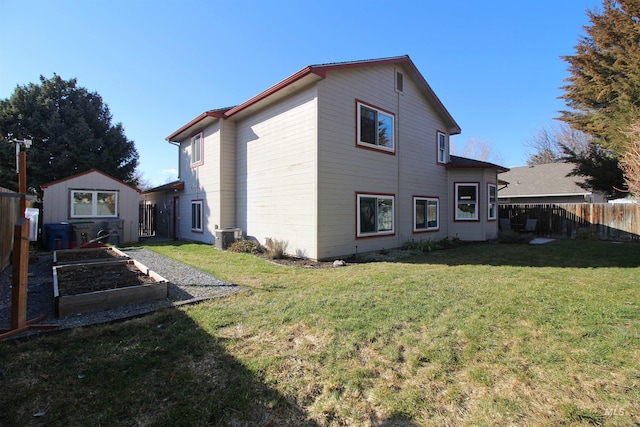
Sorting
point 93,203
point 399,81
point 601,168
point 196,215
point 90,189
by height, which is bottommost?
point 196,215

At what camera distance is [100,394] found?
8.49 ft

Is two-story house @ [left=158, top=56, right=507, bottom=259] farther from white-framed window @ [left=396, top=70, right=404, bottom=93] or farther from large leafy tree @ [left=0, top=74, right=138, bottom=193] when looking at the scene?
large leafy tree @ [left=0, top=74, right=138, bottom=193]

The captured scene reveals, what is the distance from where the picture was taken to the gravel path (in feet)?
14.2

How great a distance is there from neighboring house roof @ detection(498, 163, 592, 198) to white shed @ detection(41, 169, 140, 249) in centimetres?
2534

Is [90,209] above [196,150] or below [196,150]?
below

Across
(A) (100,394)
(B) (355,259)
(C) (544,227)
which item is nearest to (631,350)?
(A) (100,394)

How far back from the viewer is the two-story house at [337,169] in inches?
364

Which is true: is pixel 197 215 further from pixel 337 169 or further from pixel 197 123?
pixel 337 169

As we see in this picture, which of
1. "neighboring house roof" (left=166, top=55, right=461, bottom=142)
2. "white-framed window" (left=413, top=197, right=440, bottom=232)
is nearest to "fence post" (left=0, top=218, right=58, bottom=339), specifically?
"neighboring house roof" (left=166, top=55, right=461, bottom=142)

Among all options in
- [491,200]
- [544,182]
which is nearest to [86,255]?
[491,200]

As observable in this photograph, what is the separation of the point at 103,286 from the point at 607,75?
933 inches

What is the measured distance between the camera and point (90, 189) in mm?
13023

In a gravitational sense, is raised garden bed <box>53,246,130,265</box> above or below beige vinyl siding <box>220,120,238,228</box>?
below

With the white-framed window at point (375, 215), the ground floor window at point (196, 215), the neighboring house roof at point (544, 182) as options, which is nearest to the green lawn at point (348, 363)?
the white-framed window at point (375, 215)
